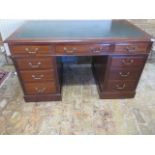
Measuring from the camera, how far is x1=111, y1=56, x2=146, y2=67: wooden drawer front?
4.60 ft

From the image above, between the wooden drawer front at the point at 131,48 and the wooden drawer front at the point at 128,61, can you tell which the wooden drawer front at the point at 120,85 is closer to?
the wooden drawer front at the point at 128,61

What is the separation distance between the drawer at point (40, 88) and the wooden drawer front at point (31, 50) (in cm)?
35

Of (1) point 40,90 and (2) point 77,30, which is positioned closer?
(2) point 77,30

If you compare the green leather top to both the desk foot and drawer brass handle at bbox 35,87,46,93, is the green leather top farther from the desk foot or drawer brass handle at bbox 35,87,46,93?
the desk foot

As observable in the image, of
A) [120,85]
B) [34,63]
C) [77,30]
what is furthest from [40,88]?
[120,85]

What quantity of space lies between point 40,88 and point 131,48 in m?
0.97

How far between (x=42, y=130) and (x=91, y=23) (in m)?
1.18

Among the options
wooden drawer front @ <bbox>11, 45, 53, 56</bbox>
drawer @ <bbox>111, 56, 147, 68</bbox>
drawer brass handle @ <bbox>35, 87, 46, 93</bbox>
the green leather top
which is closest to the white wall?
the green leather top

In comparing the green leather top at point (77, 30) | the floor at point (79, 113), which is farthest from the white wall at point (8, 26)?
the floor at point (79, 113)

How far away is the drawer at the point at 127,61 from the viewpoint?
1399 millimetres

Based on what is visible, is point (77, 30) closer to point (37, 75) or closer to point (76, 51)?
point (76, 51)

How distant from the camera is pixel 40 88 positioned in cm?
Result: 159

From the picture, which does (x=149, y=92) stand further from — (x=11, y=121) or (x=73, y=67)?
(x=11, y=121)

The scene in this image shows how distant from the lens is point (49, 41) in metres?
1.26
